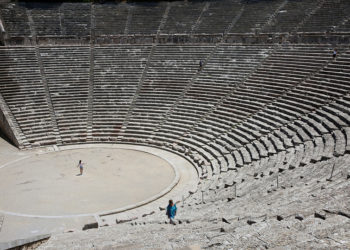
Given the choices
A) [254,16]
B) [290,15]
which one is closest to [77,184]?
[254,16]

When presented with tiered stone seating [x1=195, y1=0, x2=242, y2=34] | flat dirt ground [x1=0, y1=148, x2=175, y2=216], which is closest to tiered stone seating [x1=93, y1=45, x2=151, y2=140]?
flat dirt ground [x1=0, y1=148, x2=175, y2=216]

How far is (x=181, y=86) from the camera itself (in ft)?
81.5

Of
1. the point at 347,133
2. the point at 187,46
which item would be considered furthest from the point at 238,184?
the point at 187,46

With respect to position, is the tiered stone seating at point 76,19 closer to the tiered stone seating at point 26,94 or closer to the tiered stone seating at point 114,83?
the tiered stone seating at point 114,83

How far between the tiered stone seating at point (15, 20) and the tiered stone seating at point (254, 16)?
60.2 feet

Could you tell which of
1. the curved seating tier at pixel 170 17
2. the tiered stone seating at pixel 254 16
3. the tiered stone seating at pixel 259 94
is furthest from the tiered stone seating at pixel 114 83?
the tiered stone seating at pixel 254 16

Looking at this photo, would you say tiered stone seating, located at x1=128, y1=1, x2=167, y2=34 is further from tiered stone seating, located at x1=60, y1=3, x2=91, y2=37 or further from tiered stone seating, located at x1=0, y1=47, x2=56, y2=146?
tiered stone seating, located at x1=0, y1=47, x2=56, y2=146

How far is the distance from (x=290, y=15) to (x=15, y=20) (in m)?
24.5

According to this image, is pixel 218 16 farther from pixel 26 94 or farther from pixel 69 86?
pixel 26 94

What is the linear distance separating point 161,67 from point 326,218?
21.4 metres

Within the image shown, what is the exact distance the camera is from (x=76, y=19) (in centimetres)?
3228

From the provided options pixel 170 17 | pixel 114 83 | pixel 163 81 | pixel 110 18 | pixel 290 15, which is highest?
pixel 110 18

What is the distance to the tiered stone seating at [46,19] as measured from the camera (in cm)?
2998

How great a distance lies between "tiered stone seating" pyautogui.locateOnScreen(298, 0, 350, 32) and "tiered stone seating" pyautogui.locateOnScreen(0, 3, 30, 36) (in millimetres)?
23582
